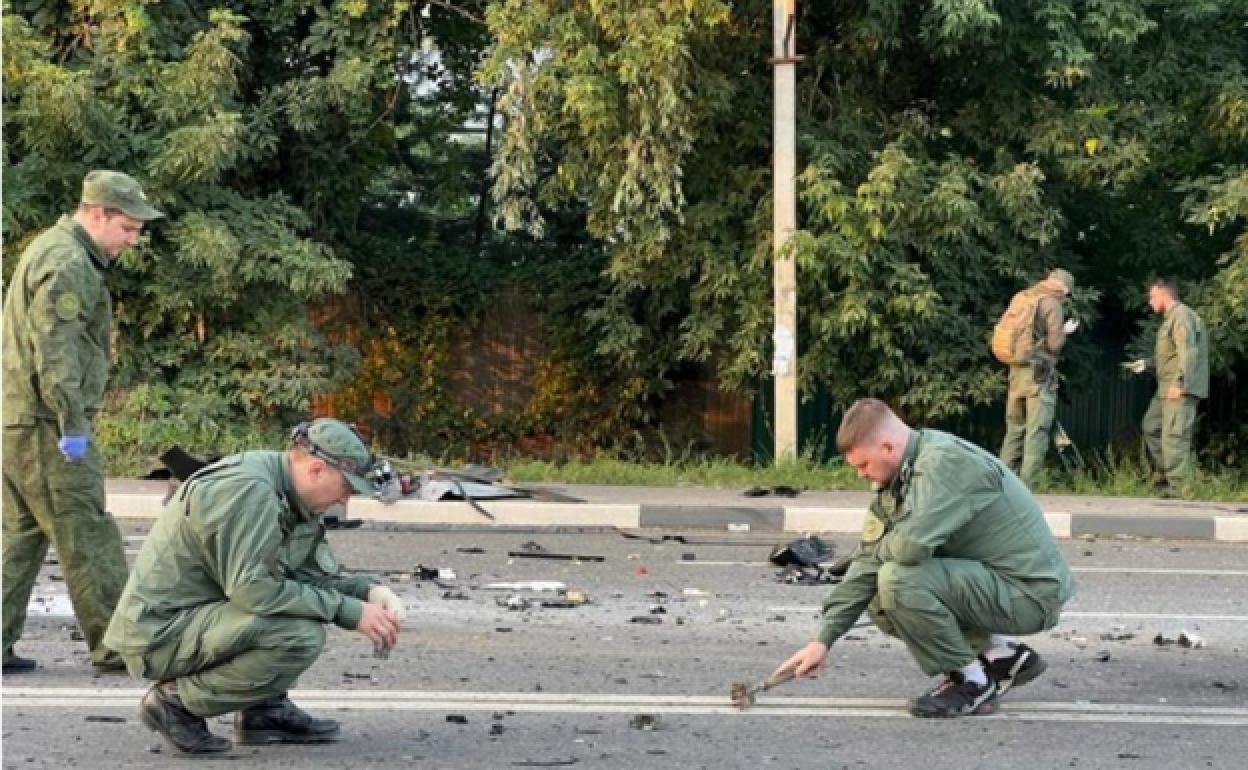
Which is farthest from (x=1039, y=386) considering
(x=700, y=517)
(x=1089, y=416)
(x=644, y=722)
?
(x=644, y=722)

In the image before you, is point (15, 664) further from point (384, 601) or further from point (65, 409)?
point (384, 601)

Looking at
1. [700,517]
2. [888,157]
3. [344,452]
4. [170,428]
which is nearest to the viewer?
[344,452]

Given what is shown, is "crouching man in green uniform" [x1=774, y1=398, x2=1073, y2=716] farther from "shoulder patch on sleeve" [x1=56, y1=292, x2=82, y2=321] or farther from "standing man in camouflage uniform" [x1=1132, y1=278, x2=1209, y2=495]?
"standing man in camouflage uniform" [x1=1132, y1=278, x2=1209, y2=495]

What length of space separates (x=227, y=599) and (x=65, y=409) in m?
1.41

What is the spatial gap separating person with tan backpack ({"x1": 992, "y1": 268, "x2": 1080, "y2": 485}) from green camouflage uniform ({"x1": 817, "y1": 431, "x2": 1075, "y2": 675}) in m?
8.54

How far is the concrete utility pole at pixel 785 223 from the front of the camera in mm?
15094

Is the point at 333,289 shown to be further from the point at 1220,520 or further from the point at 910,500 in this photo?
the point at 910,500

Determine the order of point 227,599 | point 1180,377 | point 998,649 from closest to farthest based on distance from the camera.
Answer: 1. point 227,599
2. point 998,649
3. point 1180,377

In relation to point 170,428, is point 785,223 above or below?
above

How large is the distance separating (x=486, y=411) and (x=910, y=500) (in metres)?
13.8

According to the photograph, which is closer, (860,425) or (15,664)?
(860,425)

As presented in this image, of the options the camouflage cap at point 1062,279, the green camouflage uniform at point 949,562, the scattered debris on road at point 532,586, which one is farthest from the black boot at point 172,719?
the camouflage cap at point 1062,279

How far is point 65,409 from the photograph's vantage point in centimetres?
652

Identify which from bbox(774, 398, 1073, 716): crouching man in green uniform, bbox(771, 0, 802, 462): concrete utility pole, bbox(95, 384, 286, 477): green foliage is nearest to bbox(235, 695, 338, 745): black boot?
bbox(774, 398, 1073, 716): crouching man in green uniform
